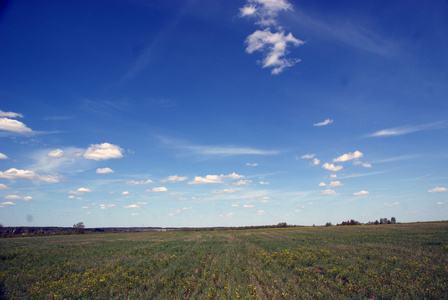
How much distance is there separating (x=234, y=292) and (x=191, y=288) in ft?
7.15

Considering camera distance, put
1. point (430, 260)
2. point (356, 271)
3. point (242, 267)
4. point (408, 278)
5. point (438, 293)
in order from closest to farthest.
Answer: point (438, 293)
point (408, 278)
point (356, 271)
point (430, 260)
point (242, 267)

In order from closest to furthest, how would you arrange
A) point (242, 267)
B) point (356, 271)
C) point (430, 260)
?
1. point (356, 271)
2. point (430, 260)
3. point (242, 267)

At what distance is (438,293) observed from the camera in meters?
8.72

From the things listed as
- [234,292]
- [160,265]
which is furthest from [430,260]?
[160,265]

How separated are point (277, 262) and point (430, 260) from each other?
9205 millimetres

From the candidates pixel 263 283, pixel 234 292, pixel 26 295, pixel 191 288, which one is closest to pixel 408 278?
pixel 263 283

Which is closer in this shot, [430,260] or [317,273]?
[317,273]

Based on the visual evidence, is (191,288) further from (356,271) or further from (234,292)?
(356,271)

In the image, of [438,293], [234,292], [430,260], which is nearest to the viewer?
[438,293]

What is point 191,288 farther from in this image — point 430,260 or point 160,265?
point 430,260

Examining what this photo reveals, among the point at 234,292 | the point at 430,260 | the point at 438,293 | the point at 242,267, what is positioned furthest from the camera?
the point at 242,267

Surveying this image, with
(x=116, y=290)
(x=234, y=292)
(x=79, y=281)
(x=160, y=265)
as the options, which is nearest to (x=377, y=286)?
(x=234, y=292)

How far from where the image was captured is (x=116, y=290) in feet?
34.8

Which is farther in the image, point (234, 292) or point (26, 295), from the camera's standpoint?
point (26, 295)
